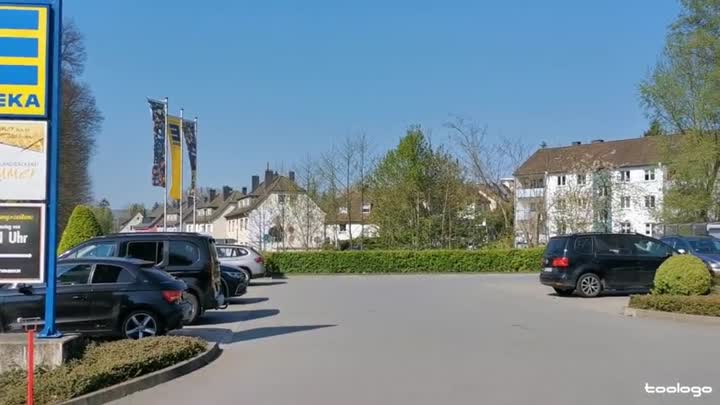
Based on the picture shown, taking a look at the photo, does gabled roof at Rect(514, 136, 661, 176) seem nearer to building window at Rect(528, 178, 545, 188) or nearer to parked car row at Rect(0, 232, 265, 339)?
building window at Rect(528, 178, 545, 188)

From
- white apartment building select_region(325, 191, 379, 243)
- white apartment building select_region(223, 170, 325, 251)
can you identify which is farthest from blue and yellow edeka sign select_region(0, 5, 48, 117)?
white apartment building select_region(325, 191, 379, 243)

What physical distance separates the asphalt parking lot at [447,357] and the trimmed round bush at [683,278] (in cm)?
125

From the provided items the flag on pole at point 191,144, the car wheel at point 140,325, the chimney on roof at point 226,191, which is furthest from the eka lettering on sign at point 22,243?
the chimney on roof at point 226,191

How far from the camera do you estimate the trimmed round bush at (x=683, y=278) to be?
1634cm

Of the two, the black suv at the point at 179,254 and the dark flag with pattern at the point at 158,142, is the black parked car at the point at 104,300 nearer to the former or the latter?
the black suv at the point at 179,254

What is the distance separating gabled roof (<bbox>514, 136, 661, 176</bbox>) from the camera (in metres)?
51.8

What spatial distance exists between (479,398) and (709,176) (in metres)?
45.2

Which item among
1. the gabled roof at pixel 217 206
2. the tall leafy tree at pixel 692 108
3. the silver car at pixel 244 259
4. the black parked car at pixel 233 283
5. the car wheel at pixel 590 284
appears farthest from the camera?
the gabled roof at pixel 217 206

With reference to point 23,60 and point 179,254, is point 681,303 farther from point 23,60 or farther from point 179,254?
point 23,60

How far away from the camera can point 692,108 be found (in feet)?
158

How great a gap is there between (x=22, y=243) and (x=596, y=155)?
69.4m

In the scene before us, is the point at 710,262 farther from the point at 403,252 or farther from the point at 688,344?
the point at 403,252

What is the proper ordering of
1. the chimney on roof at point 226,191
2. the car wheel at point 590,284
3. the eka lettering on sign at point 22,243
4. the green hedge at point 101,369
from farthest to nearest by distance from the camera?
the chimney on roof at point 226,191 → the car wheel at point 590,284 → the eka lettering on sign at point 22,243 → the green hedge at point 101,369

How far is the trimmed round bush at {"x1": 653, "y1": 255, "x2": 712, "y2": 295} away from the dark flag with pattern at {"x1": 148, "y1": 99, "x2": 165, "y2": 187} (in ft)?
66.2
